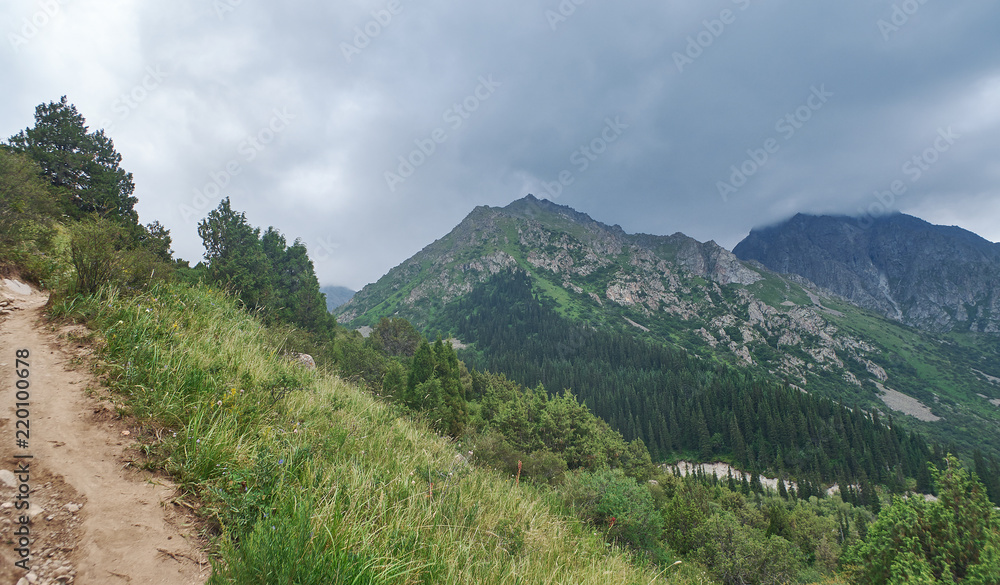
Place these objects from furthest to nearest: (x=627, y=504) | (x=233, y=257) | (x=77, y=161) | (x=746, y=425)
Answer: (x=746, y=425) → (x=233, y=257) → (x=77, y=161) → (x=627, y=504)

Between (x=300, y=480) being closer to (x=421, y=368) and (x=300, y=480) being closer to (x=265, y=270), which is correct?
(x=421, y=368)

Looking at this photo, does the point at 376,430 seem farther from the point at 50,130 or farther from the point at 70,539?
the point at 50,130

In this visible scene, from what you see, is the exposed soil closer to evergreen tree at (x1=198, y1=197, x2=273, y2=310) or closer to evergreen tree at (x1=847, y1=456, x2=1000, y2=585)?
evergreen tree at (x1=847, y1=456, x2=1000, y2=585)

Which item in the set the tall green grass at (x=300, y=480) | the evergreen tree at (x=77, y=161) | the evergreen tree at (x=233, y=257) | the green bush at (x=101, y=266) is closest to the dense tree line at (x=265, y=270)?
the evergreen tree at (x=233, y=257)

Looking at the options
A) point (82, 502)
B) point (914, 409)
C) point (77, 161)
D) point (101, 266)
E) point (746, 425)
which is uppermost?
point (77, 161)

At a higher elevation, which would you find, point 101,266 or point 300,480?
point 101,266

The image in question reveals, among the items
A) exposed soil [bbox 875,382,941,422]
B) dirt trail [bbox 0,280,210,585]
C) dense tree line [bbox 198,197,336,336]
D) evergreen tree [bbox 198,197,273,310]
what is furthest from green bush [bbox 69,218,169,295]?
exposed soil [bbox 875,382,941,422]

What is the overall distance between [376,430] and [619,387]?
138540mm

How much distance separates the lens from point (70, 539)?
2.30m

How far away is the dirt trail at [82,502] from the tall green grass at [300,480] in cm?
20

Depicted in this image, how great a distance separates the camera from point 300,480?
11.2 feet

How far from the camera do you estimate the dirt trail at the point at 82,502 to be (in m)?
2.21

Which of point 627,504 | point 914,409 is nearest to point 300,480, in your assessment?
point 627,504

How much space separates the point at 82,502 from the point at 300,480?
1.43 m
